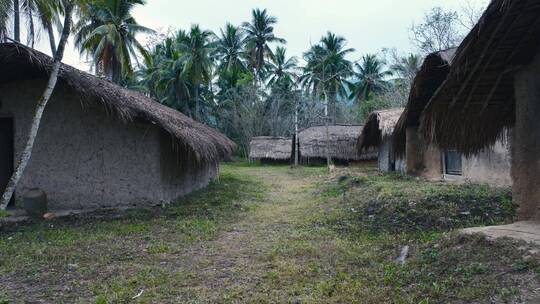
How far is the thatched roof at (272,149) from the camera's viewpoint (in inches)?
1111

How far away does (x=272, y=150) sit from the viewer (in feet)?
93.2

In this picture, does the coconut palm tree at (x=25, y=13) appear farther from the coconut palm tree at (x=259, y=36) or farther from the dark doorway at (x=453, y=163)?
the coconut palm tree at (x=259, y=36)

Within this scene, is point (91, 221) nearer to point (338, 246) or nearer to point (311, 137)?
point (338, 246)

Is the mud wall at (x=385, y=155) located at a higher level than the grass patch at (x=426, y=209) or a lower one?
higher

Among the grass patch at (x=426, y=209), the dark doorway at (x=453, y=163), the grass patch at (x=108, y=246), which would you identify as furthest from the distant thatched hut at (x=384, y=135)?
the grass patch at (x=108, y=246)

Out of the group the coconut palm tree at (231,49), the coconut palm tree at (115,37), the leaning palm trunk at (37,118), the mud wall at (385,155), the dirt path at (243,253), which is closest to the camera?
the dirt path at (243,253)

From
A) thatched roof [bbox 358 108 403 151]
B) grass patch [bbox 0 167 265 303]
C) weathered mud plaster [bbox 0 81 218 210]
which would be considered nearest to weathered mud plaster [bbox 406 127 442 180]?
thatched roof [bbox 358 108 403 151]

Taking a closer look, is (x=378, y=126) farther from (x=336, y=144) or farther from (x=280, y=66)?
(x=280, y=66)

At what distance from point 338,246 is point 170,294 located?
2.43m

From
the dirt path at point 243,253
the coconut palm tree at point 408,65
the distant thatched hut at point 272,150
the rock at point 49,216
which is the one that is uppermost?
the coconut palm tree at point 408,65

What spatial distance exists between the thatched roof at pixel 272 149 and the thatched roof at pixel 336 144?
173 cm

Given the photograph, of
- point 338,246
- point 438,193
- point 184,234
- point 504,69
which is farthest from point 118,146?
point 504,69

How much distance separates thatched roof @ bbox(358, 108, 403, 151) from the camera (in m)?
15.6

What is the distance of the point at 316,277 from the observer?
4422 millimetres
